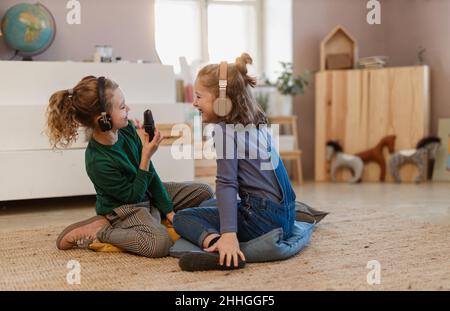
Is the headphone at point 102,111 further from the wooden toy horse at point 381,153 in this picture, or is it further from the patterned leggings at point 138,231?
the wooden toy horse at point 381,153

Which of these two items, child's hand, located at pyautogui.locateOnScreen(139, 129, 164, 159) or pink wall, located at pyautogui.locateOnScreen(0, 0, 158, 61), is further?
pink wall, located at pyautogui.locateOnScreen(0, 0, 158, 61)

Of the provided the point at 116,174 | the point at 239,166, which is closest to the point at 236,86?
the point at 239,166

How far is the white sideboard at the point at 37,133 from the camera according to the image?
2.36 meters

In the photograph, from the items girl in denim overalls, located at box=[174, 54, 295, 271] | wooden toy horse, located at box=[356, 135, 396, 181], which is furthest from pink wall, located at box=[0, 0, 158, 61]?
girl in denim overalls, located at box=[174, 54, 295, 271]

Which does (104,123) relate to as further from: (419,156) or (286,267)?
(419,156)

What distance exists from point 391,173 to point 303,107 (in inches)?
29.1

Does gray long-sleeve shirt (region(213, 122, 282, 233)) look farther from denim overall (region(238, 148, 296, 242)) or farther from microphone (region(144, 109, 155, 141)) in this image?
microphone (region(144, 109, 155, 141))

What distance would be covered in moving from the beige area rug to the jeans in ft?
0.30

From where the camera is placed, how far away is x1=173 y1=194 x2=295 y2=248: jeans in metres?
1.42

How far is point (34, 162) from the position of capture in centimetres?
238

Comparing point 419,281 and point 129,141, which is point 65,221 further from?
point 419,281

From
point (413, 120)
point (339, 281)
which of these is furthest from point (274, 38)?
point (339, 281)

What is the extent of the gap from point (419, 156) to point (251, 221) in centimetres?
212

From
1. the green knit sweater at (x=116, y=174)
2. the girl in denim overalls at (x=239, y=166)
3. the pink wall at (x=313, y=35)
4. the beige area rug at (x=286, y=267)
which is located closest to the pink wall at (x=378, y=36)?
the pink wall at (x=313, y=35)
